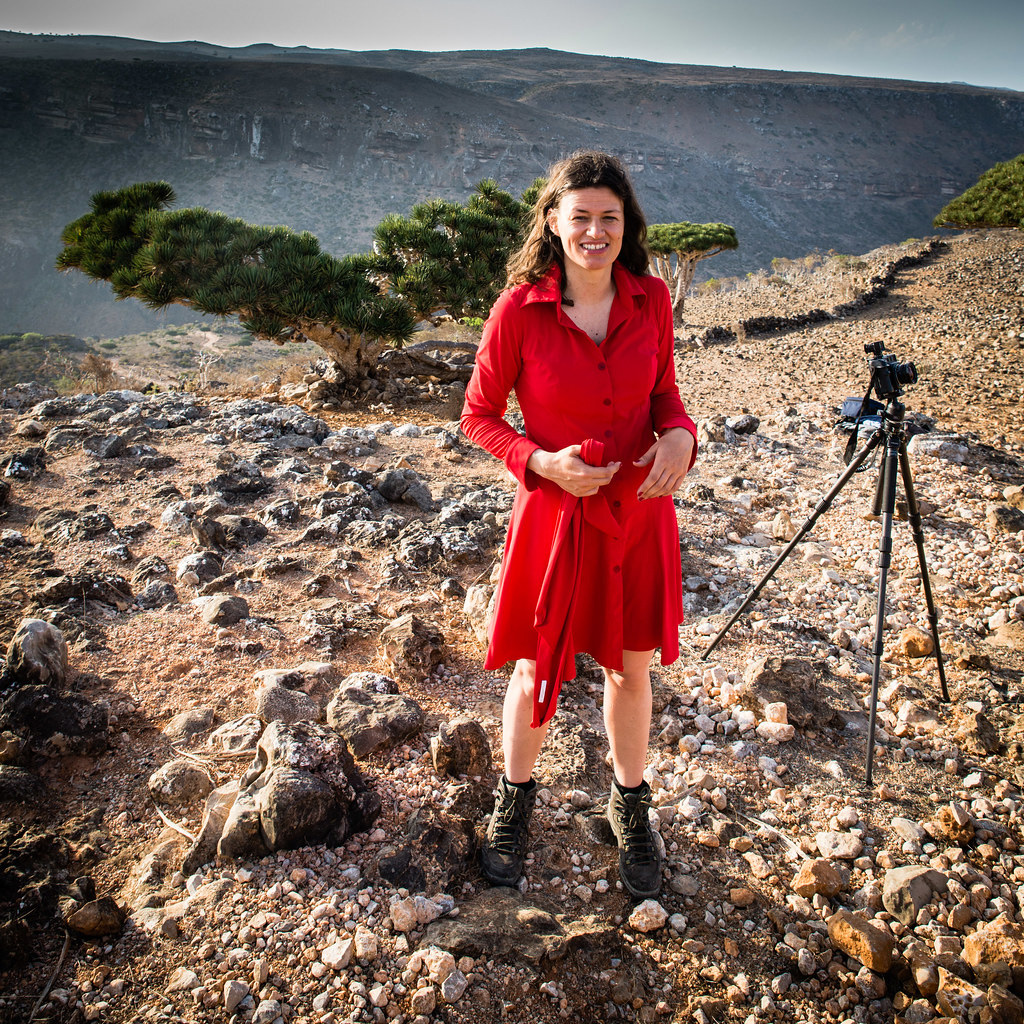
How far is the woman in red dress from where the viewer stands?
4.53ft

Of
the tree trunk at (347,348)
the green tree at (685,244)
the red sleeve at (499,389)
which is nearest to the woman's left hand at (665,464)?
the red sleeve at (499,389)

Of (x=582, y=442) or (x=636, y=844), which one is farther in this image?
(x=636, y=844)

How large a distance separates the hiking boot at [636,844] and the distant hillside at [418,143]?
3395 cm

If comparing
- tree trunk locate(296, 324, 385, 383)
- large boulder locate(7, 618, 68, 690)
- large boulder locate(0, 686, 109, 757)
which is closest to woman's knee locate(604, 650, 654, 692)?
large boulder locate(0, 686, 109, 757)

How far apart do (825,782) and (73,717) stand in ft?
7.46

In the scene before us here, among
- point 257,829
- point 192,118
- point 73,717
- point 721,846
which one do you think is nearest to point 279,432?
point 73,717

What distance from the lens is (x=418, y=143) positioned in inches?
1758

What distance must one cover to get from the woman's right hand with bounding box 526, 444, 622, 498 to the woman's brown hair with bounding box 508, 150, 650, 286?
46 centimetres

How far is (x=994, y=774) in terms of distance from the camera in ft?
6.29

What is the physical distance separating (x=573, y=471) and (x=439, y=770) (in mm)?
1067

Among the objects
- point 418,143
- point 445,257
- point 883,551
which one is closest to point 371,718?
point 883,551

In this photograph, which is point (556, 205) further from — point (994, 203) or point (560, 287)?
point (994, 203)

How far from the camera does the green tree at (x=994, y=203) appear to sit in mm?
16688

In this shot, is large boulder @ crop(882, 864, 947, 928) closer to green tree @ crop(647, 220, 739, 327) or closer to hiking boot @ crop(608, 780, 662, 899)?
hiking boot @ crop(608, 780, 662, 899)
